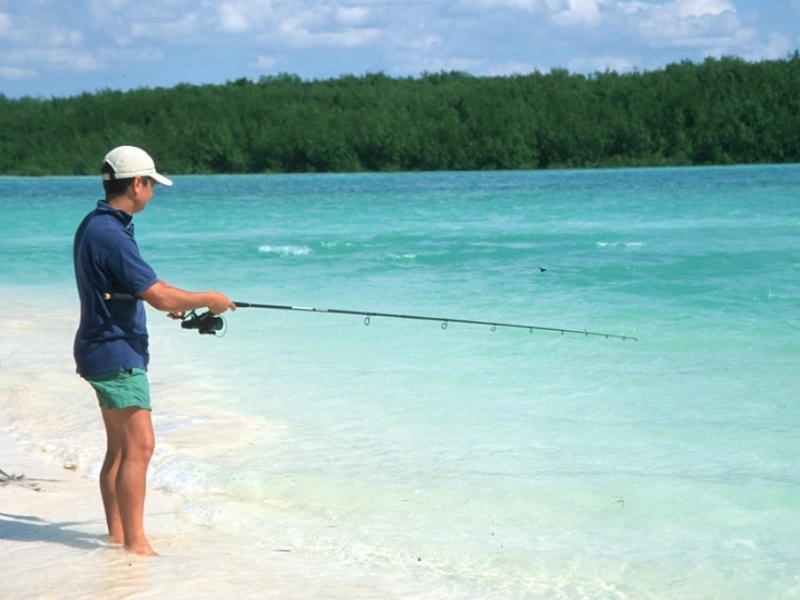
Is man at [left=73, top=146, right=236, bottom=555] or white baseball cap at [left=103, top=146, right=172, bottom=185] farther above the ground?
white baseball cap at [left=103, top=146, right=172, bottom=185]

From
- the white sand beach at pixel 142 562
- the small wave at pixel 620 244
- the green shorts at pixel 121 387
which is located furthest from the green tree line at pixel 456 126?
the green shorts at pixel 121 387

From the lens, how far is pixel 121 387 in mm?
3854

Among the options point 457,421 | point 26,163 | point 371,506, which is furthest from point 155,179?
point 26,163

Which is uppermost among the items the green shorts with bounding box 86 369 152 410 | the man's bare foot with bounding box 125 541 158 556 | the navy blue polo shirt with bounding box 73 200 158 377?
the navy blue polo shirt with bounding box 73 200 158 377

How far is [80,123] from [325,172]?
17205 millimetres

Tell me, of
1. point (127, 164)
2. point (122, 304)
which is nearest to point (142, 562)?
point (122, 304)

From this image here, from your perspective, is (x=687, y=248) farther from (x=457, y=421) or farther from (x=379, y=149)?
(x=379, y=149)

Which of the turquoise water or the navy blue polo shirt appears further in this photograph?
the turquoise water

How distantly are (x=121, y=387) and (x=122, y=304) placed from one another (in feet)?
0.85

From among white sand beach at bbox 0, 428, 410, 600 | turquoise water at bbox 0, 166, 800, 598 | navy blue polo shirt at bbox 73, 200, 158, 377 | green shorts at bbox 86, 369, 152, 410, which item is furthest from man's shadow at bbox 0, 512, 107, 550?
navy blue polo shirt at bbox 73, 200, 158, 377

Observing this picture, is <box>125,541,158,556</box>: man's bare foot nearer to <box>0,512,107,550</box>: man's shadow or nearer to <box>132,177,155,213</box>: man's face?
<box>0,512,107,550</box>: man's shadow

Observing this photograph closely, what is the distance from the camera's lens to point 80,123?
81.0 m

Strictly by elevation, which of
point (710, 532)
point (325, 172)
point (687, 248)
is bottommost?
point (710, 532)

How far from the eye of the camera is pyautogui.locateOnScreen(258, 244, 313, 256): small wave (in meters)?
19.7
